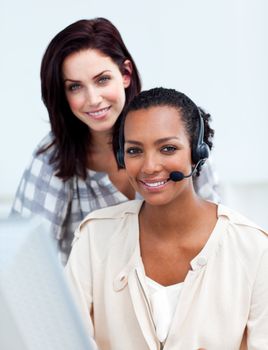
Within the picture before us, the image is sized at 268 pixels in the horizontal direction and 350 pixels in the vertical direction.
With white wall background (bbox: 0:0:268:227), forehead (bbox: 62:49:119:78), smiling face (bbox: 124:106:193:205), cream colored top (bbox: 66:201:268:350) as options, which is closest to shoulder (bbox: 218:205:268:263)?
cream colored top (bbox: 66:201:268:350)

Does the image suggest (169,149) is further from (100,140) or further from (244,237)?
(100,140)

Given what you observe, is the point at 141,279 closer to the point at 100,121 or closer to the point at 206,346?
the point at 206,346

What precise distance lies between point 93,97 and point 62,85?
0.11 metres

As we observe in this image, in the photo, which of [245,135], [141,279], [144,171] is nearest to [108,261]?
[141,279]

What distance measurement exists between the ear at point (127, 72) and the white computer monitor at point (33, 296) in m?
1.40

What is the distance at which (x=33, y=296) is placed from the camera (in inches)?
24.6

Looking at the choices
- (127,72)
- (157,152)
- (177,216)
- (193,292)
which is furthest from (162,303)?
(127,72)

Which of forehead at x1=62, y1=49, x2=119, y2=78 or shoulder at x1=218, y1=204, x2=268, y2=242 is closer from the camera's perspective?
shoulder at x1=218, y1=204, x2=268, y2=242

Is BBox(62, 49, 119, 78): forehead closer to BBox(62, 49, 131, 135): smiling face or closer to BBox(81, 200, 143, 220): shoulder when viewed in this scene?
BBox(62, 49, 131, 135): smiling face

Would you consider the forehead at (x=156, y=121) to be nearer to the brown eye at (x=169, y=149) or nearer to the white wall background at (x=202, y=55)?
the brown eye at (x=169, y=149)

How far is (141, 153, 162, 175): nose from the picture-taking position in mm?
1348

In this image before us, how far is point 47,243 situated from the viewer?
0.63 m

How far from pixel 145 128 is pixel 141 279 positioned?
0.30 metres

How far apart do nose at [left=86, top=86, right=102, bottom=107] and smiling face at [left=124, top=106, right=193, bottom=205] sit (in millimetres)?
A: 503
